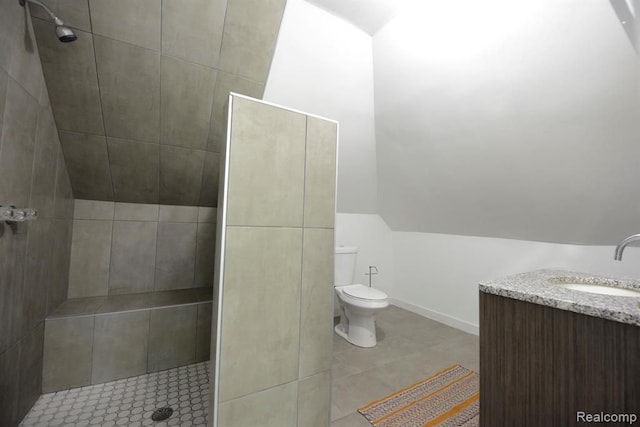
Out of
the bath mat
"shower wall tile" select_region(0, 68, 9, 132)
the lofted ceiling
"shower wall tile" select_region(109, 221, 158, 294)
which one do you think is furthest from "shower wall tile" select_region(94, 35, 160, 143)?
the bath mat

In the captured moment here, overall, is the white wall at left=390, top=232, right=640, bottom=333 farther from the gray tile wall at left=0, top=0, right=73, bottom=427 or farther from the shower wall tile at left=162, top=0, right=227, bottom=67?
the gray tile wall at left=0, top=0, right=73, bottom=427

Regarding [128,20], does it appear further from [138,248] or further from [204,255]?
[204,255]

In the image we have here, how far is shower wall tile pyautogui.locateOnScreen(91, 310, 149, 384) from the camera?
5.99 feet

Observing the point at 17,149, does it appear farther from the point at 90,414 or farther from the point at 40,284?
the point at 90,414

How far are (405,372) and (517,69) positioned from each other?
2141 millimetres

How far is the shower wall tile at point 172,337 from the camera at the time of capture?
1977 mm

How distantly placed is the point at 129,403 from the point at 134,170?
1593 millimetres

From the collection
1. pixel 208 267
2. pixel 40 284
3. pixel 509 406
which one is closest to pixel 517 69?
pixel 509 406

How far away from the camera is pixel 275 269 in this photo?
1.28 m

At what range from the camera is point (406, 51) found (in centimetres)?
195

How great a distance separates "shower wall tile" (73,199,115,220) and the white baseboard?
3231 millimetres

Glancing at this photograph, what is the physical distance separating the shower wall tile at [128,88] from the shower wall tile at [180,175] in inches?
7.9

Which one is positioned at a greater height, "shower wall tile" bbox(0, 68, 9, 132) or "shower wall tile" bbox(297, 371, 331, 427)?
"shower wall tile" bbox(0, 68, 9, 132)
